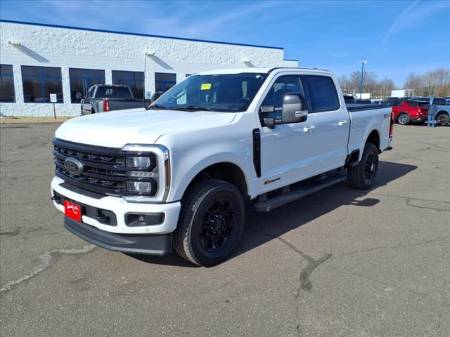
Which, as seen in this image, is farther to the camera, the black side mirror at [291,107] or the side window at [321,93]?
the side window at [321,93]

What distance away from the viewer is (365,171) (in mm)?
6730

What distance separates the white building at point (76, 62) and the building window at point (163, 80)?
0.08 feet

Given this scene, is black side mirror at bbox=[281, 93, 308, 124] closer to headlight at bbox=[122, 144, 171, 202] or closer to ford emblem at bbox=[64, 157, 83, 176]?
headlight at bbox=[122, 144, 171, 202]

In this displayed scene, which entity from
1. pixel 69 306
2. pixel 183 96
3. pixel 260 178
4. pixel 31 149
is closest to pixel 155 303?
pixel 69 306

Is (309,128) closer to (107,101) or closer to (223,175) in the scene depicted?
(223,175)

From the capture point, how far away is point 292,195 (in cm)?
468

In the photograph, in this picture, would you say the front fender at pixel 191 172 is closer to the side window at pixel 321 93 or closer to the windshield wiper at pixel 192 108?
the windshield wiper at pixel 192 108

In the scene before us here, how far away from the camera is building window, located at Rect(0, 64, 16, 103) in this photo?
976 inches

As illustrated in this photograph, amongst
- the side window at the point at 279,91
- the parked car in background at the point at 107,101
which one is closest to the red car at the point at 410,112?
the parked car in background at the point at 107,101

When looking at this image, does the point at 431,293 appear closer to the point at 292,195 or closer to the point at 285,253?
the point at 285,253

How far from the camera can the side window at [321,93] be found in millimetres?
5184

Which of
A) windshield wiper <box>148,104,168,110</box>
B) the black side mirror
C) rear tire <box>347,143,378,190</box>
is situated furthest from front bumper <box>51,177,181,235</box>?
rear tire <box>347,143,378,190</box>

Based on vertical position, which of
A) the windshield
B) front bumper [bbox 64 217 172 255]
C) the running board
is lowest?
front bumper [bbox 64 217 172 255]

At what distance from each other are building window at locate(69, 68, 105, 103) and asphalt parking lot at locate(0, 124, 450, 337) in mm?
23756
